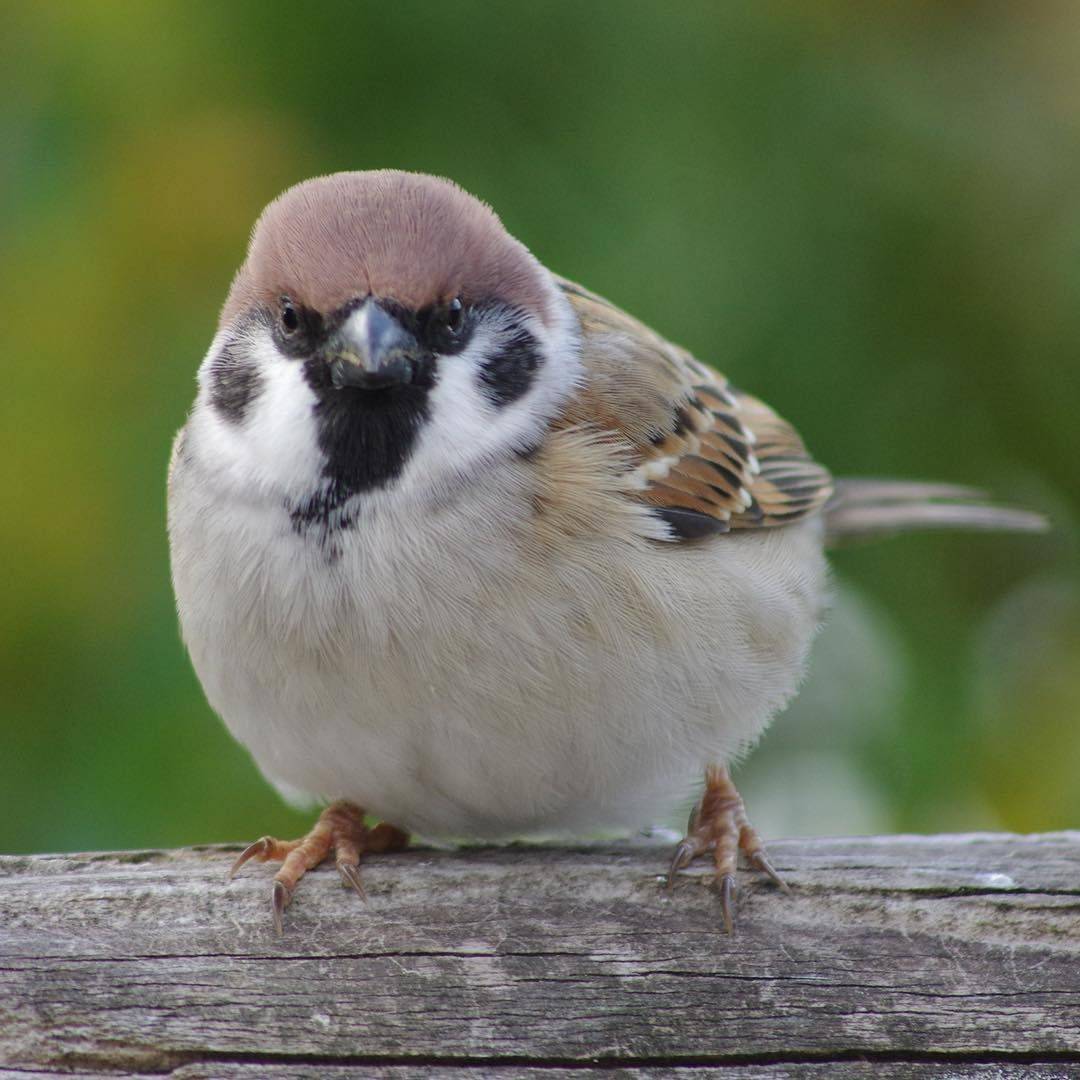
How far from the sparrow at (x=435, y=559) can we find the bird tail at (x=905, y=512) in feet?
2.75

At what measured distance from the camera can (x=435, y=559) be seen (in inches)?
88.5

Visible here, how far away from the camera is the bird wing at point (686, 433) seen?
2.62m

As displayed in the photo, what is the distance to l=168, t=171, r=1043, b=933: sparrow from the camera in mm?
2215

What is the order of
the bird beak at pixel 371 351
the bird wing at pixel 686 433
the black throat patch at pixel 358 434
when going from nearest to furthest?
1. the bird beak at pixel 371 351
2. the black throat patch at pixel 358 434
3. the bird wing at pixel 686 433

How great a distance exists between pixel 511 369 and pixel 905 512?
4.51 feet

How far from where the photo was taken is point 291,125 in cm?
283

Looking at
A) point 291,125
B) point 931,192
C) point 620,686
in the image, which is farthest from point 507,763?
point 931,192

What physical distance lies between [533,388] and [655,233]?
0.58 meters

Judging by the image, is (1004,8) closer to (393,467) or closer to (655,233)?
(655,233)

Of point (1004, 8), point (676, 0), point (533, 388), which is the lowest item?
point (533, 388)

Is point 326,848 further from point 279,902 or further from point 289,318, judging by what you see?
point 289,318

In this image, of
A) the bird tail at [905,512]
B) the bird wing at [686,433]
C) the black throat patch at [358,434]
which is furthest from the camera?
the bird tail at [905,512]

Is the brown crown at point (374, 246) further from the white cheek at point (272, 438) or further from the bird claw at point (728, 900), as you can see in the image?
the bird claw at point (728, 900)

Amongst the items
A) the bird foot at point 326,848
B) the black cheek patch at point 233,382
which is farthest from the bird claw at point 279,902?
the black cheek patch at point 233,382
